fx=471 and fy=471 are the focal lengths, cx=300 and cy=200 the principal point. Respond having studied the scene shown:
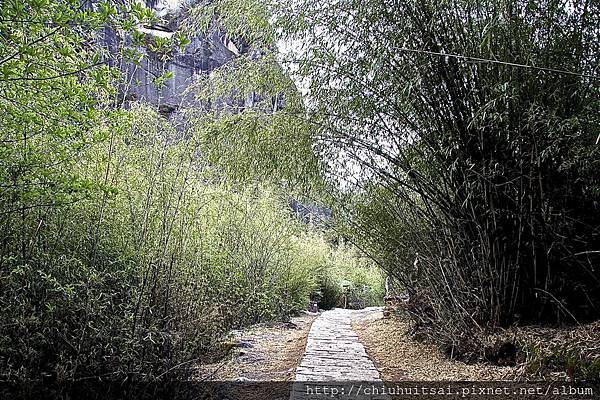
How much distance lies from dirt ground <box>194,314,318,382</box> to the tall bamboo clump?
3.96ft

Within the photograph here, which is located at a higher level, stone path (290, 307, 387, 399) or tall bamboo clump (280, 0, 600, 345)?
tall bamboo clump (280, 0, 600, 345)

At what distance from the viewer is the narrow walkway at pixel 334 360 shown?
2754 mm

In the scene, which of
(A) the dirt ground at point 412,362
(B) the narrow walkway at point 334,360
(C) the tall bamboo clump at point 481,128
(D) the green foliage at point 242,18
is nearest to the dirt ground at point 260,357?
(B) the narrow walkway at point 334,360

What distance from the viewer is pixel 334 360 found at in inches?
126

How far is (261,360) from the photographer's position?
3455 millimetres

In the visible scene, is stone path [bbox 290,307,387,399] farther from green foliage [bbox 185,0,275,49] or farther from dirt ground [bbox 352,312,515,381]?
green foliage [bbox 185,0,275,49]

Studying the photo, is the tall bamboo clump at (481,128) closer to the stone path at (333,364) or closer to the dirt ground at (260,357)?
the stone path at (333,364)

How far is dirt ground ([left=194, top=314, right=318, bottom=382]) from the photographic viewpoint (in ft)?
9.61

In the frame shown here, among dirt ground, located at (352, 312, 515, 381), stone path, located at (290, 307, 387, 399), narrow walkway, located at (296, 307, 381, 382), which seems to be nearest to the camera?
stone path, located at (290, 307, 387, 399)

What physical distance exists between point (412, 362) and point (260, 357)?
1128mm

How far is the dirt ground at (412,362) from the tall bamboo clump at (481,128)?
10.2 inches

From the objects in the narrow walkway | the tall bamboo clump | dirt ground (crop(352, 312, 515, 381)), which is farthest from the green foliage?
dirt ground (crop(352, 312, 515, 381))

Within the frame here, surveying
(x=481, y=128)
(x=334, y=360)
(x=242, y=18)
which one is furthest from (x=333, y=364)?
(x=242, y=18)

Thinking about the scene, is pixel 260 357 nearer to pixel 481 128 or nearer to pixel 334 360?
pixel 334 360
